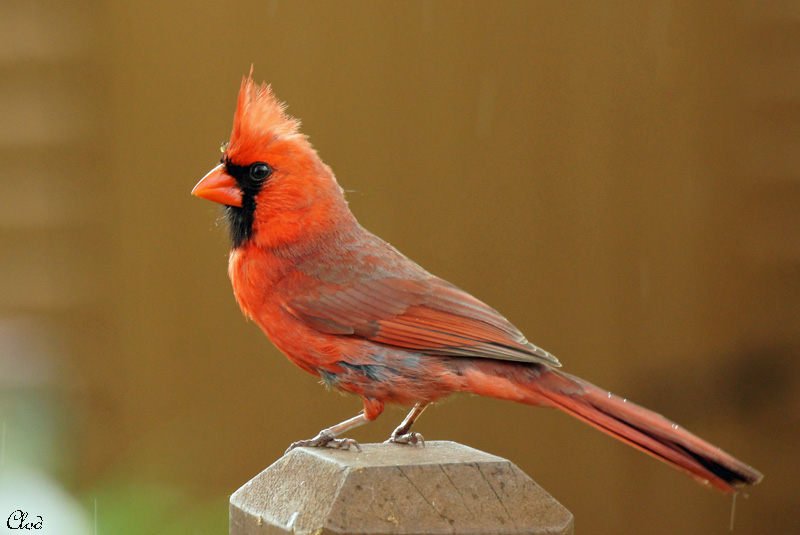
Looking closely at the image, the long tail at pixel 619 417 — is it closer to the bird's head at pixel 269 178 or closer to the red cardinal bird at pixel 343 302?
the red cardinal bird at pixel 343 302

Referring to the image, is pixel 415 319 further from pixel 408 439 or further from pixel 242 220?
pixel 242 220

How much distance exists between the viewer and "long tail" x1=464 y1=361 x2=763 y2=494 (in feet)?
5.95

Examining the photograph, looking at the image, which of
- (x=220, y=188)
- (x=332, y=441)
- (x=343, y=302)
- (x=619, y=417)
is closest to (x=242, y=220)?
(x=220, y=188)

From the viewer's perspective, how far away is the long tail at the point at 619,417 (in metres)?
1.81

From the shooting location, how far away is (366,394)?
2377mm

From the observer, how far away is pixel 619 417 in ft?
6.75

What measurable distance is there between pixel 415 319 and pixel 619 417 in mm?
586

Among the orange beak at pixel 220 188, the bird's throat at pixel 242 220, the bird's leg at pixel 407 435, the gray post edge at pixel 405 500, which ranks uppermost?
the orange beak at pixel 220 188

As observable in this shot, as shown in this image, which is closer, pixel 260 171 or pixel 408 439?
pixel 408 439

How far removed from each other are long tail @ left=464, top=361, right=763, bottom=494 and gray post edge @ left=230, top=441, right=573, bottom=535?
1.00ft

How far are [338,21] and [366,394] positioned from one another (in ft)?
10.0

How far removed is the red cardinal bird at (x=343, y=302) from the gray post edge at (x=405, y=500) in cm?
35

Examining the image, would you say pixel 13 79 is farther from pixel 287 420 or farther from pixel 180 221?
pixel 287 420

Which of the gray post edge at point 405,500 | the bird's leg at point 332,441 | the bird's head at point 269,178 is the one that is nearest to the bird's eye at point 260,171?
the bird's head at point 269,178
